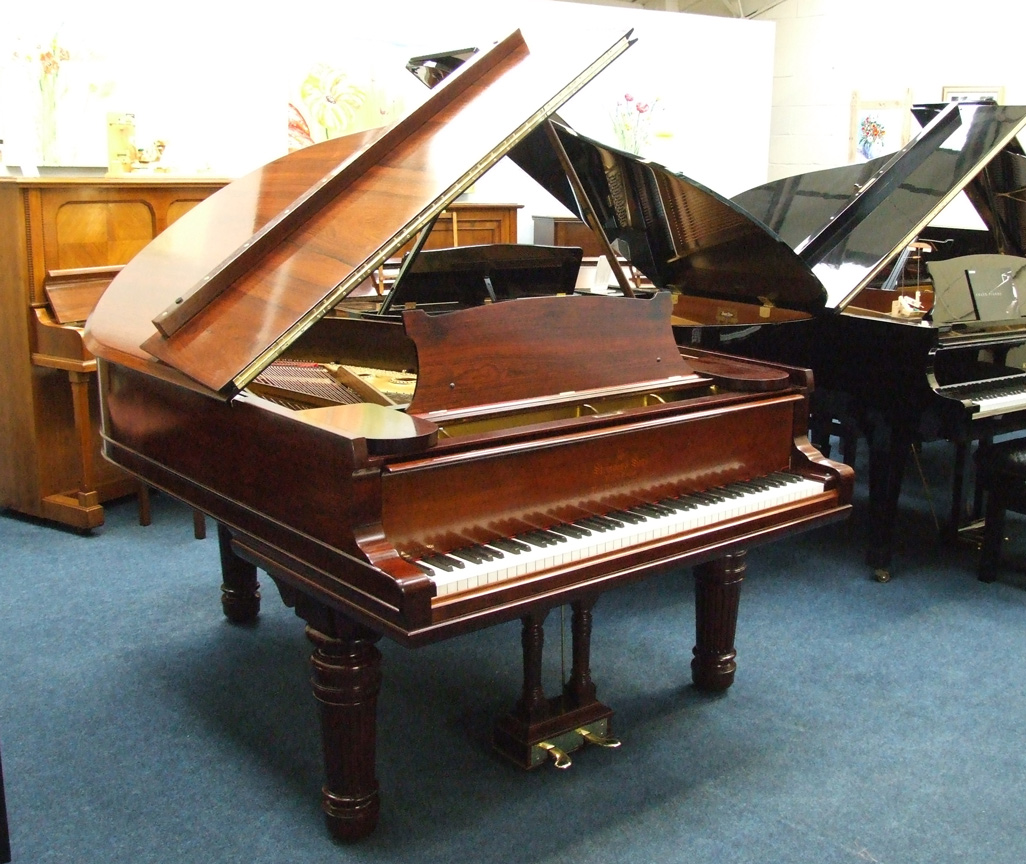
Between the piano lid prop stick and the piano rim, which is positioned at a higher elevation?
the piano lid prop stick

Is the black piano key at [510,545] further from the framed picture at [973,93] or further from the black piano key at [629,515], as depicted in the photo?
the framed picture at [973,93]

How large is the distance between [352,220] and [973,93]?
6.31 meters

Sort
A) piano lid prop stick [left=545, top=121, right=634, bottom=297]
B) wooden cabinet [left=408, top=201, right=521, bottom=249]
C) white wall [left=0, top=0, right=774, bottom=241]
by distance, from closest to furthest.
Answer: piano lid prop stick [left=545, top=121, right=634, bottom=297] < white wall [left=0, top=0, right=774, bottom=241] < wooden cabinet [left=408, top=201, right=521, bottom=249]

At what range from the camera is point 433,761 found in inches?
103

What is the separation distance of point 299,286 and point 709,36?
20.5ft

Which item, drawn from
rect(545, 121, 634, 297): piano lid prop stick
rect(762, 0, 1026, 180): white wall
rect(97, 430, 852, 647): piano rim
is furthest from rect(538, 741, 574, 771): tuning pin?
rect(762, 0, 1026, 180): white wall

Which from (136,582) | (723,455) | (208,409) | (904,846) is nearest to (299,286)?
(208,409)

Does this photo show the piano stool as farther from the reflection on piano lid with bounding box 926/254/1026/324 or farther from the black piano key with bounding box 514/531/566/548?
the black piano key with bounding box 514/531/566/548

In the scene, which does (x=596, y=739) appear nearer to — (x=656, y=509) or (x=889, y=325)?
(x=656, y=509)

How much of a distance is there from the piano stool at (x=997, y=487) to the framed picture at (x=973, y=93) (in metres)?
3.98

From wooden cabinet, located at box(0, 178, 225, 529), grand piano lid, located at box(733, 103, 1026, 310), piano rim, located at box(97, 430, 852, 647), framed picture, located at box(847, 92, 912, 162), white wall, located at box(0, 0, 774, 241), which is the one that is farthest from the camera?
framed picture, located at box(847, 92, 912, 162)

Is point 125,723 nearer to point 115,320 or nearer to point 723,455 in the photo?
point 115,320

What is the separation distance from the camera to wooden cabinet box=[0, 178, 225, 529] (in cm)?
414

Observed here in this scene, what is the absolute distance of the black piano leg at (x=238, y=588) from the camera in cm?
339
